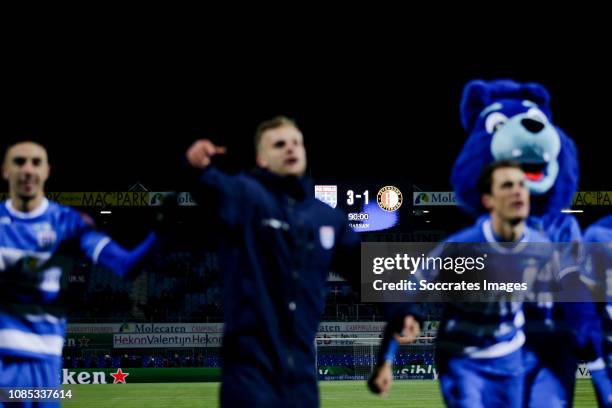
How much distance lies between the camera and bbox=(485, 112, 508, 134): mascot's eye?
6.06 metres

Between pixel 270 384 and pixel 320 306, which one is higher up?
pixel 320 306

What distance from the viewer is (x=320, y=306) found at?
399cm

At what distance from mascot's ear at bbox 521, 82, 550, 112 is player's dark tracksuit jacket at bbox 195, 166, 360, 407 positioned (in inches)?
119

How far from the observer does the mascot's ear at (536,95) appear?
6.32 metres

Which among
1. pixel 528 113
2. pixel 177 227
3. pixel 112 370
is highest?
pixel 528 113

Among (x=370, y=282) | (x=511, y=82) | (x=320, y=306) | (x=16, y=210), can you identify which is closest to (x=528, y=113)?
(x=511, y=82)

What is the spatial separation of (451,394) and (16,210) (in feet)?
11.0

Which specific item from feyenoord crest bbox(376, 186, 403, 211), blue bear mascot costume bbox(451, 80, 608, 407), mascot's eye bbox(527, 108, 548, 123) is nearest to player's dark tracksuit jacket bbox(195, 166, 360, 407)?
blue bear mascot costume bbox(451, 80, 608, 407)

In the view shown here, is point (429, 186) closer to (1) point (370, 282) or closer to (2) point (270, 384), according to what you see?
(1) point (370, 282)

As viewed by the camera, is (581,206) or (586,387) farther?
(581,206)

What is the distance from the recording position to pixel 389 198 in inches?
514

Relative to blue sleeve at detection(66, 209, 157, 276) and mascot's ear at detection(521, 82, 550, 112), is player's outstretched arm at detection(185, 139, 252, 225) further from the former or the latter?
mascot's ear at detection(521, 82, 550, 112)

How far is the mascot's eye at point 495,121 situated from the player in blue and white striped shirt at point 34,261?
9.77 feet

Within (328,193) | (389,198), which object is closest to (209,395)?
(328,193)
